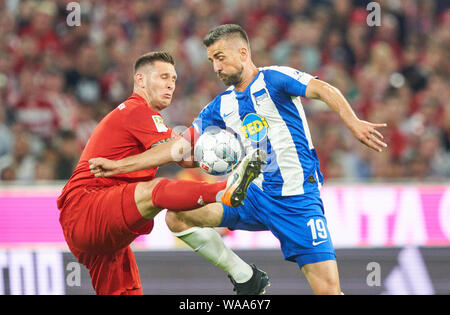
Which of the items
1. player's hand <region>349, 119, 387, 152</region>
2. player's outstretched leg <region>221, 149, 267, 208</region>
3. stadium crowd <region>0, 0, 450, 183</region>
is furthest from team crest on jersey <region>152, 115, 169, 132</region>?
stadium crowd <region>0, 0, 450, 183</region>

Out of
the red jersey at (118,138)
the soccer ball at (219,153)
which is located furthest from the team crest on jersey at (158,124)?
the soccer ball at (219,153)

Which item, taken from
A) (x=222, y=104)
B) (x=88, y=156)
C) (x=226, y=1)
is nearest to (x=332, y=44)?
(x=226, y=1)

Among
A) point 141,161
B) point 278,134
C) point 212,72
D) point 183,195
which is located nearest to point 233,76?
point 278,134

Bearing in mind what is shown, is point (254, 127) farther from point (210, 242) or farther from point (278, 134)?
point (210, 242)

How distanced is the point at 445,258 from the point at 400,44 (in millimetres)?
4100

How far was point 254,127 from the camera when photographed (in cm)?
503

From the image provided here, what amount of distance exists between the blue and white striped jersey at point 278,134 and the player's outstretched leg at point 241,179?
50 cm

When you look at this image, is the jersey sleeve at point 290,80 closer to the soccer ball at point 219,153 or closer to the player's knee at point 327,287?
the soccer ball at point 219,153

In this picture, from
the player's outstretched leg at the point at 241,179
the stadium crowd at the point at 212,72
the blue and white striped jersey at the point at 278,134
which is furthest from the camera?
the stadium crowd at the point at 212,72

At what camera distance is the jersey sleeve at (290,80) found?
4.77 metres

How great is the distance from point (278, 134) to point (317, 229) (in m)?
0.75

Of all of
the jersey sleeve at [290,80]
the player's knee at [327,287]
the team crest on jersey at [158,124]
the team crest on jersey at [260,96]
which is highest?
the jersey sleeve at [290,80]

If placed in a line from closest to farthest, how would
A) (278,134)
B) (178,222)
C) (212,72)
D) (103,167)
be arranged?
(103,167), (278,134), (178,222), (212,72)

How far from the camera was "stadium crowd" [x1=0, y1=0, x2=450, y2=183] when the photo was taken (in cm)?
856
